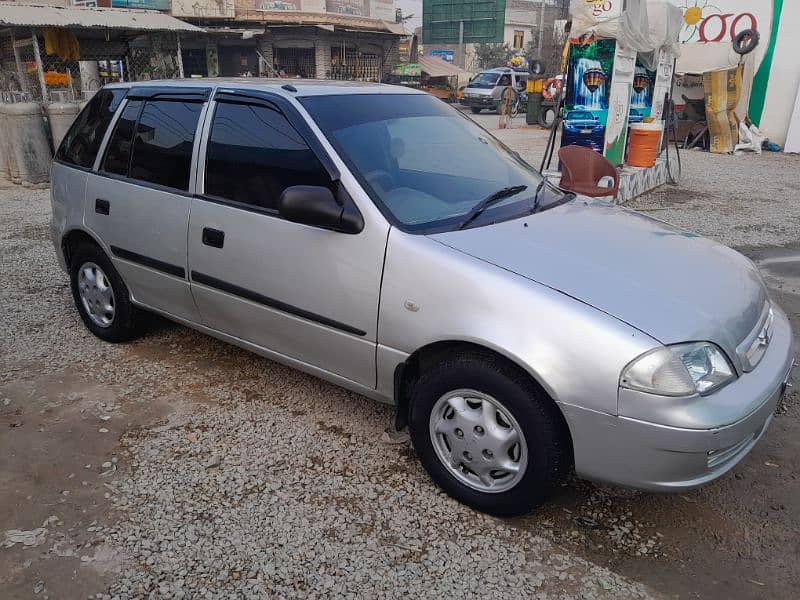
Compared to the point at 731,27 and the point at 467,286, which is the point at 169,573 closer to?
the point at 467,286

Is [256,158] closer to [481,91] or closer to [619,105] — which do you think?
[619,105]

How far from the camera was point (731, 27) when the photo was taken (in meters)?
15.6

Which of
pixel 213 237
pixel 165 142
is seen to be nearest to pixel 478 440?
pixel 213 237

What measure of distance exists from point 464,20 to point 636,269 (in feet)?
159

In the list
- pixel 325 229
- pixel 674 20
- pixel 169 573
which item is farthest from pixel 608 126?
pixel 169 573

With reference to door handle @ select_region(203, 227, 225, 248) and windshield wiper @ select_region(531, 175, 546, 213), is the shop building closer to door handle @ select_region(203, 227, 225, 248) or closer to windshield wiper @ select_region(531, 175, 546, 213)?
windshield wiper @ select_region(531, 175, 546, 213)

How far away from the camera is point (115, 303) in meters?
4.08

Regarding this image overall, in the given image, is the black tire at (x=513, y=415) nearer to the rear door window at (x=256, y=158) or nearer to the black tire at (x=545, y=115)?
the rear door window at (x=256, y=158)

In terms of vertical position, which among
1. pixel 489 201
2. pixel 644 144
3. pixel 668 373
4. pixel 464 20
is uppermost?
pixel 464 20

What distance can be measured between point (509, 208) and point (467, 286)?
797mm

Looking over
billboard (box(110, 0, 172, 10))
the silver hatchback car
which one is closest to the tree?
billboard (box(110, 0, 172, 10))

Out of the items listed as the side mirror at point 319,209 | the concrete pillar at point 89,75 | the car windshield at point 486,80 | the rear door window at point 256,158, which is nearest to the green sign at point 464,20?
the car windshield at point 486,80

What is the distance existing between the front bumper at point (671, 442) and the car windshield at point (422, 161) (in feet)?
3.50

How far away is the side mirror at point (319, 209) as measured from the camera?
273 cm
